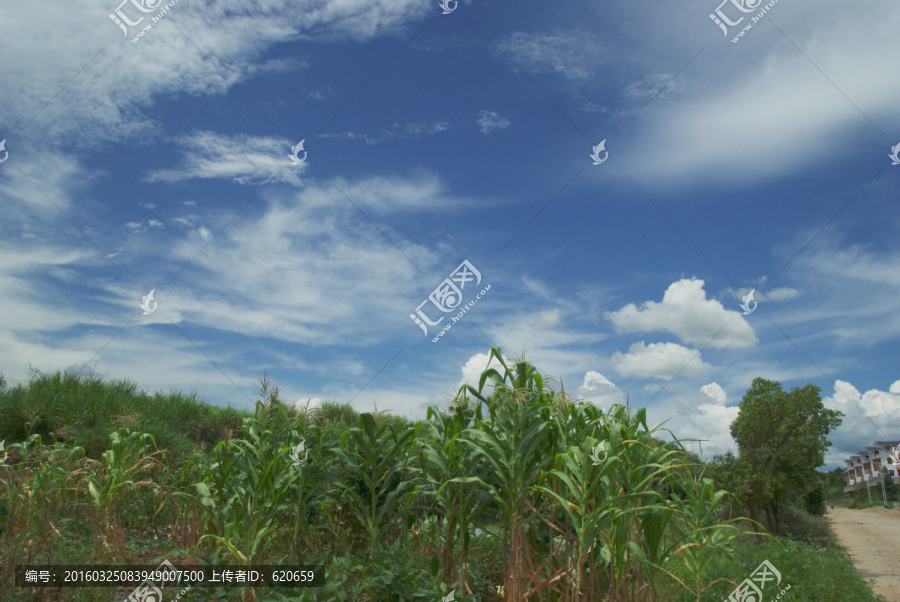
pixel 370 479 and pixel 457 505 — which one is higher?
pixel 370 479

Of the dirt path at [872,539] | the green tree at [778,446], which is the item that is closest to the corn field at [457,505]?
the dirt path at [872,539]

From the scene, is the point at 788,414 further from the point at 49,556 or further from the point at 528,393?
the point at 49,556

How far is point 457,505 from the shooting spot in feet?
10.1

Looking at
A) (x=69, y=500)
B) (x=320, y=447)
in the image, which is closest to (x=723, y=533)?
(x=320, y=447)

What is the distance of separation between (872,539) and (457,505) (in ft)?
61.6

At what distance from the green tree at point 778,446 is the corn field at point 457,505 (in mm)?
13769

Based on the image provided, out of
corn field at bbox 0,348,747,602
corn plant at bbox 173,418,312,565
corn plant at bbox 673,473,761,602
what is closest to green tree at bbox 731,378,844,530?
corn field at bbox 0,348,747,602

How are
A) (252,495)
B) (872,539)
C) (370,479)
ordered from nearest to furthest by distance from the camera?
1. (252,495)
2. (370,479)
3. (872,539)

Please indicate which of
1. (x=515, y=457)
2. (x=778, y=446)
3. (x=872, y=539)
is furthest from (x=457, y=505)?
(x=872, y=539)

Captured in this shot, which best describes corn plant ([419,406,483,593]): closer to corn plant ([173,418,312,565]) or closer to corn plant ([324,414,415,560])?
corn plant ([324,414,415,560])

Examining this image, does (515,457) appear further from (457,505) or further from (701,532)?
(701,532)

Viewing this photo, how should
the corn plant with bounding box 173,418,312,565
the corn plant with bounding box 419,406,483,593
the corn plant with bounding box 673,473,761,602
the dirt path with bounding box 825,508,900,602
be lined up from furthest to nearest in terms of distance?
1. the dirt path with bounding box 825,508,900,602
2. the corn plant with bounding box 173,418,312,565
3. the corn plant with bounding box 419,406,483,593
4. the corn plant with bounding box 673,473,761,602

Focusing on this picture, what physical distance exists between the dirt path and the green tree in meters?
1.92

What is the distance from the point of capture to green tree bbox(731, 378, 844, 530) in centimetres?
1488
